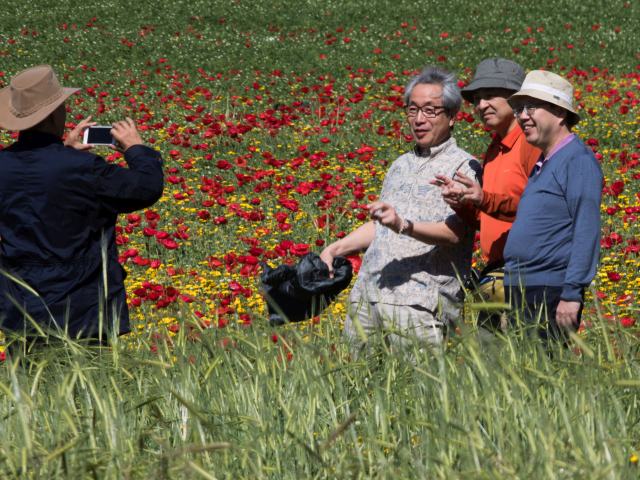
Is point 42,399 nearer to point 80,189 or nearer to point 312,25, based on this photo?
point 80,189

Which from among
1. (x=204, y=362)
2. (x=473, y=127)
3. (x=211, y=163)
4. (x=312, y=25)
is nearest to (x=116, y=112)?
(x=211, y=163)

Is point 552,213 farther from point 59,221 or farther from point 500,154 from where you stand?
point 59,221

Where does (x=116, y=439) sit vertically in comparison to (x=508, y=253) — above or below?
below

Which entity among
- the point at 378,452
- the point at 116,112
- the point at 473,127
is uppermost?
the point at 378,452

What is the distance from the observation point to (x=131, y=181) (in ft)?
14.0

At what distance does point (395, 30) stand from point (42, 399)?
2130 cm

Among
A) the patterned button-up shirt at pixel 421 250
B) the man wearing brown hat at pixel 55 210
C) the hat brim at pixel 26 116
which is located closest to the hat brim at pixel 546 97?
the patterned button-up shirt at pixel 421 250

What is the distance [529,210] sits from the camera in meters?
4.31

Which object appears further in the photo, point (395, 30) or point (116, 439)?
point (395, 30)

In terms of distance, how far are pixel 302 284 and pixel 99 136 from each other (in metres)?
1.09

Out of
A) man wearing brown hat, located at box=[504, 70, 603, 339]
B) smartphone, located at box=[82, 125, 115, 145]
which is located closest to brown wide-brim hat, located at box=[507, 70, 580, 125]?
man wearing brown hat, located at box=[504, 70, 603, 339]

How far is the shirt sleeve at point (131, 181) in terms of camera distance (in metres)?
4.27

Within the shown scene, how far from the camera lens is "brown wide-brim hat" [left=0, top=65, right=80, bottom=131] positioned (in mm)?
4305

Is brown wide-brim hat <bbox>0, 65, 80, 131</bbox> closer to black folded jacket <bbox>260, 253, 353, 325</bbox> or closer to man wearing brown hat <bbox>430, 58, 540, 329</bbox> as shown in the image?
black folded jacket <bbox>260, 253, 353, 325</bbox>
